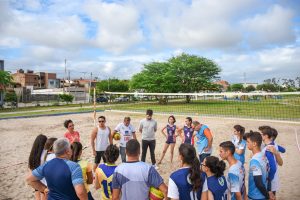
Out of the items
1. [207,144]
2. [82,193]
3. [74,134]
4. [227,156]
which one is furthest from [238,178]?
[74,134]

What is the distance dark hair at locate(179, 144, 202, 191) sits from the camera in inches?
128

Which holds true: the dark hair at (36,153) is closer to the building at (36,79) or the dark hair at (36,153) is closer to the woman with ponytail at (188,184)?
the woman with ponytail at (188,184)

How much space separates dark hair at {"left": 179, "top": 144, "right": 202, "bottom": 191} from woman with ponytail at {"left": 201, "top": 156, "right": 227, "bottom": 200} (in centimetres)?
24

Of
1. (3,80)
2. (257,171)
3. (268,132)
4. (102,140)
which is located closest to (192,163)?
(257,171)

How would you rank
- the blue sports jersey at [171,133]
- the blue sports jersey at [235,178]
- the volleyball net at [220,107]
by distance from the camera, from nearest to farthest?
the blue sports jersey at [235,178] < the blue sports jersey at [171,133] < the volleyball net at [220,107]

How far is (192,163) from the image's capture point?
3.39 meters

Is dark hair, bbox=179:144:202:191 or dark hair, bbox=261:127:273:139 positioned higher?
dark hair, bbox=261:127:273:139

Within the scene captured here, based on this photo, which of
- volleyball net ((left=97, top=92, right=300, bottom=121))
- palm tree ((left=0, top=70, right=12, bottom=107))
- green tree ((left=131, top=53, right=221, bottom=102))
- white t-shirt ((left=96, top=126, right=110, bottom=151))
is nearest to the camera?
white t-shirt ((left=96, top=126, right=110, bottom=151))

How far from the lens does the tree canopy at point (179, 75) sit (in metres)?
46.3

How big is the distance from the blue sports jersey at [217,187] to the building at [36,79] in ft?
298

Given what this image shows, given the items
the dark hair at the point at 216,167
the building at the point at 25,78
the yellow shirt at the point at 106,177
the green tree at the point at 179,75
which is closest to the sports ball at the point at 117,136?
the yellow shirt at the point at 106,177

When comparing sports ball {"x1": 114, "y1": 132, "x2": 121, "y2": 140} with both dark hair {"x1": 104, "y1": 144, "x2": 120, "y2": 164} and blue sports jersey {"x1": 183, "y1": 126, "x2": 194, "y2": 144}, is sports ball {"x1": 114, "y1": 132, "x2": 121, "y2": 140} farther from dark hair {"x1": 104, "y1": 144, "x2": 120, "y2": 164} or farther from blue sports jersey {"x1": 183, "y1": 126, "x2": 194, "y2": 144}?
dark hair {"x1": 104, "y1": 144, "x2": 120, "y2": 164}

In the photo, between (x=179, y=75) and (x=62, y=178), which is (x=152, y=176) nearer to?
(x=62, y=178)

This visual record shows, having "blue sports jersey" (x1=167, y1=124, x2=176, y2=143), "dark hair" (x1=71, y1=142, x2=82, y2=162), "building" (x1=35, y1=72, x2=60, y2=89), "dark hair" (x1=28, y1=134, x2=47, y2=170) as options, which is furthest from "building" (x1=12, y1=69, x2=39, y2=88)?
"dark hair" (x1=71, y1=142, x2=82, y2=162)
